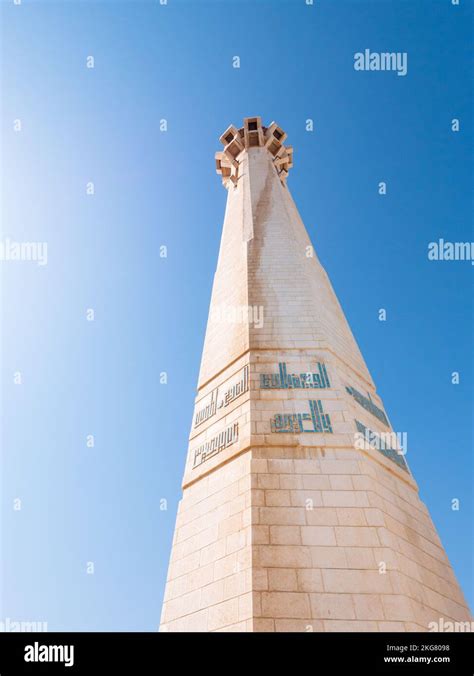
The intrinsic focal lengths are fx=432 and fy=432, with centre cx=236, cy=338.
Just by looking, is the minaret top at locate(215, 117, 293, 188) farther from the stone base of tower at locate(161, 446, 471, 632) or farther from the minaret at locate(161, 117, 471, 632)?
the stone base of tower at locate(161, 446, 471, 632)

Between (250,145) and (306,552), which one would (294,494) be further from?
(250,145)

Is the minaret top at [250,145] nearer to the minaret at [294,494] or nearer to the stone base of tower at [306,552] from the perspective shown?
the minaret at [294,494]

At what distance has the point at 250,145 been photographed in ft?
73.9

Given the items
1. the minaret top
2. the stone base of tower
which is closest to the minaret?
the stone base of tower

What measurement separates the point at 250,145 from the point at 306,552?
20.8m

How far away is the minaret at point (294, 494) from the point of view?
6.24 meters

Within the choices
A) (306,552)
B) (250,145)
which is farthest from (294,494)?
(250,145)

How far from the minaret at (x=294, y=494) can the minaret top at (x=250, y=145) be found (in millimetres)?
12129

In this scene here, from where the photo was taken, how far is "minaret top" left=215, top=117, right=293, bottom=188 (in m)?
22.4

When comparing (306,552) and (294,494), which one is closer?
(306,552)

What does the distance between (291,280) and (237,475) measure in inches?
245

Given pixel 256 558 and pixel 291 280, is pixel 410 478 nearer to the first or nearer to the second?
pixel 256 558

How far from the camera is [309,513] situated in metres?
7.10
